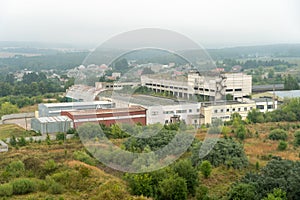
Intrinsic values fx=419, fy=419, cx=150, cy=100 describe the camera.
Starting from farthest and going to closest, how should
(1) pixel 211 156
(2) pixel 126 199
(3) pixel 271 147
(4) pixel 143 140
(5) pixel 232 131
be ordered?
(5) pixel 232 131 < (3) pixel 271 147 < (1) pixel 211 156 < (4) pixel 143 140 < (2) pixel 126 199

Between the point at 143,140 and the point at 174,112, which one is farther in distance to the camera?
the point at 174,112

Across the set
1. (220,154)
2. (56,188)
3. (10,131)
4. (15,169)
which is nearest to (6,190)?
(56,188)

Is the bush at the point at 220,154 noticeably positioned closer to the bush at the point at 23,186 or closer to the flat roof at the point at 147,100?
the flat roof at the point at 147,100

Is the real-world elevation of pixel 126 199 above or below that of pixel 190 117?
below

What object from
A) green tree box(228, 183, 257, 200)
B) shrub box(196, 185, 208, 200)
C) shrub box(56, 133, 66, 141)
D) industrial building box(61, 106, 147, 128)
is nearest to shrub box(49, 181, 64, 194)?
industrial building box(61, 106, 147, 128)

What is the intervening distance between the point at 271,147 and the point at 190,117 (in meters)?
1.82

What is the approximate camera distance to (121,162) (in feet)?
12.8

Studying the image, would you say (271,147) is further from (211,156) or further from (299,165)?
(299,165)

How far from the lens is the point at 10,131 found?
8062mm

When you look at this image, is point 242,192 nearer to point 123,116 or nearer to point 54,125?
point 123,116

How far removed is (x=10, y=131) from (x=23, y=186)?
463 cm

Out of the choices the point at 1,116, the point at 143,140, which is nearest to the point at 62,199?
the point at 143,140

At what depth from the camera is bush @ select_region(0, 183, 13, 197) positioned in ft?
11.8

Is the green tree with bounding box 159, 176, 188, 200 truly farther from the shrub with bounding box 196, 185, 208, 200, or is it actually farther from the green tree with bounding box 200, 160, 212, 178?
the green tree with bounding box 200, 160, 212, 178
